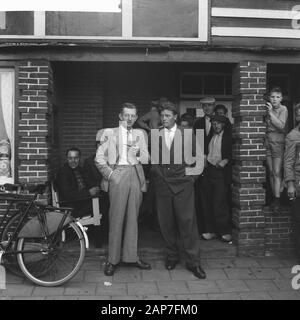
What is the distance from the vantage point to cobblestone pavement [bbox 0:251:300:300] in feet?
15.7

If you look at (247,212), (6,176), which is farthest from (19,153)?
(247,212)

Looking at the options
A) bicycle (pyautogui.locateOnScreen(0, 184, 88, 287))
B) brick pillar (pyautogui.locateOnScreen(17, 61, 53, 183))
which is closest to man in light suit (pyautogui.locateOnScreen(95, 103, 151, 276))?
bicycle (pyautogui.locateOnScreen(0, 184, 88, 287))

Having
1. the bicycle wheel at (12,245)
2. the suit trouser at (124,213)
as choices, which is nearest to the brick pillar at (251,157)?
the suit trouser at (124,213)

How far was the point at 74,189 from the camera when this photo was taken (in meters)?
6.12

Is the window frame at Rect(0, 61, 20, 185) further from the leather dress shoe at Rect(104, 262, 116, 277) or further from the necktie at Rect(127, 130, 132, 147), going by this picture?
the leather dress shoe at Rect(104, 262, 116, 277)

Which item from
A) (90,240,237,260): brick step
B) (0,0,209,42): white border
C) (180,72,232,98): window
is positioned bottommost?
(90,240,237,260): brick step

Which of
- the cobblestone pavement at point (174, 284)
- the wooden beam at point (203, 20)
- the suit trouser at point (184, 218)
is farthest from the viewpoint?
the wooden beam at point (203, 20)

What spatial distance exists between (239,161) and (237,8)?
2.20 meters

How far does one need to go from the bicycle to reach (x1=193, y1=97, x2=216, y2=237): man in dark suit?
85.6 inches

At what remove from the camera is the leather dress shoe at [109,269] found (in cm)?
540

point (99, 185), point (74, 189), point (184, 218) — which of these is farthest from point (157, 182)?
point (74, 189)

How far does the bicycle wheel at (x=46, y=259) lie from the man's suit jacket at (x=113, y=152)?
32.2 inches

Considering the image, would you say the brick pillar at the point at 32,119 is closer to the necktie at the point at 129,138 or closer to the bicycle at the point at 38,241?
the bicycle at the point at 38,241

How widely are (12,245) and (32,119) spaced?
1.78 metres
